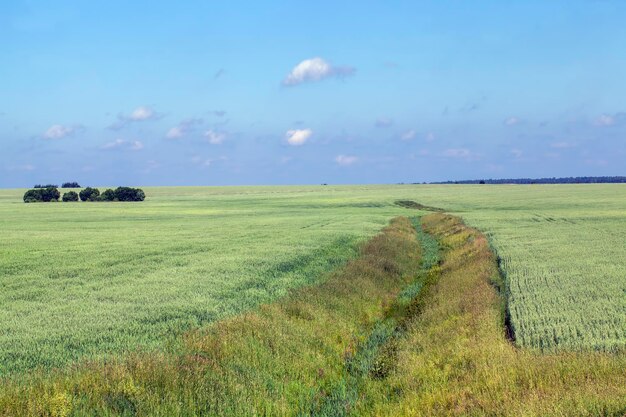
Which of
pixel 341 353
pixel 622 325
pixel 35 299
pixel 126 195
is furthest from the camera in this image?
pixel 126 195

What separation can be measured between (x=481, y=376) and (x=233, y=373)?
4.79m

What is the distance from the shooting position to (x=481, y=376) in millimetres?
9562

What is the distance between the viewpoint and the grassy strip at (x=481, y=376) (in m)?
7.73

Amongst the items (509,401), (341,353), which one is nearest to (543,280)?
(341,353)

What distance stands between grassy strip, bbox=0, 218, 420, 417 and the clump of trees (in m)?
104

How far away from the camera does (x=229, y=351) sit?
37.3 ft

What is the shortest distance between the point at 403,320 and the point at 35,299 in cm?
1134

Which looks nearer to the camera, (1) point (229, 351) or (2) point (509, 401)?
(2) point (509, 401)

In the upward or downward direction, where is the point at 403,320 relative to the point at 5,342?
downward

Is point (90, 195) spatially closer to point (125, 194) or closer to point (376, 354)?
point (125, 194)

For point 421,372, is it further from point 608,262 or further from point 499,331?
point 608,262

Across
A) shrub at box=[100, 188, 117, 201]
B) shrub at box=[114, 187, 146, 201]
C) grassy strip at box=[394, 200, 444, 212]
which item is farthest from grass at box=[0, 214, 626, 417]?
shrub at box=[100, 188, 117, 201]

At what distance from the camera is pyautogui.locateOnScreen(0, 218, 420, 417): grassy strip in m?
8.44

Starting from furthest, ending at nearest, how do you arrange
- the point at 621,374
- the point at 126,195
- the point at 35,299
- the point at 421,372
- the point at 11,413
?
1. the point at 126,195
2. the point at 35,299
3. the point at 421,372
4. the point at 621,374
5. the point at 11,413
